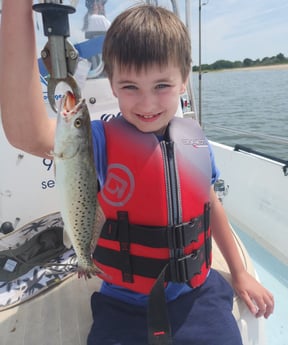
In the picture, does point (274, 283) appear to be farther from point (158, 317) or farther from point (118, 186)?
point (118, 186)

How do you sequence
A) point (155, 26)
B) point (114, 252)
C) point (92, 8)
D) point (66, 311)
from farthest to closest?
point (92, 8) < point (66, 311) < point (114, 252) < point (155, 26)

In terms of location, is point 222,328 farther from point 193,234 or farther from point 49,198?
point 49,198

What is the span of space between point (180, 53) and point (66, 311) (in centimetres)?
154

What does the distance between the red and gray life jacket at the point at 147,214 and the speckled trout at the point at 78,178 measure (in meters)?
0.22

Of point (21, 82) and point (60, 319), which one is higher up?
point (21, 82)

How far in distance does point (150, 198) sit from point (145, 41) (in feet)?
2.40

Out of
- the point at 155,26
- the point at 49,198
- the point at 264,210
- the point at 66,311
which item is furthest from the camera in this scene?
the point at 264,210

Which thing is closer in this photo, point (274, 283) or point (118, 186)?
point (118, 186)

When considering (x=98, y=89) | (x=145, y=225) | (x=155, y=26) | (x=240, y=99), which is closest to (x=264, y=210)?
(x=98, y=89)

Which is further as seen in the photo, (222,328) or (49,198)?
(49,198)

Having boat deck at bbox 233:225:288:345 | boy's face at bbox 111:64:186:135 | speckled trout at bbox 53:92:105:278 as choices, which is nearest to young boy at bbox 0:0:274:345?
boy's face at bbox 111:64:186:135

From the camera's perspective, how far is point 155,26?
1530 mm

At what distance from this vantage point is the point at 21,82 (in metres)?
1.22

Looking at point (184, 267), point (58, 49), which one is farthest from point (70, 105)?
point (184, 267)
